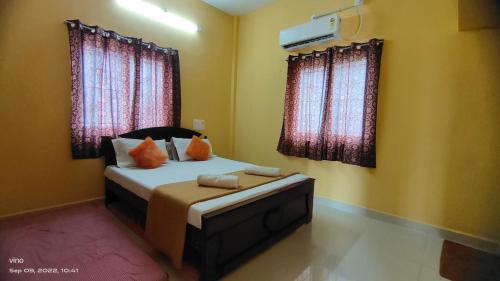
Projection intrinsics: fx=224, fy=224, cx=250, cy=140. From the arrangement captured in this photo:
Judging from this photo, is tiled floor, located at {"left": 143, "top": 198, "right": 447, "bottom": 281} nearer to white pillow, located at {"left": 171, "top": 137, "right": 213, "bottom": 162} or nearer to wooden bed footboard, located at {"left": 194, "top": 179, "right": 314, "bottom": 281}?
wooden bed footboard, located at {"left": 194, "top": 179, "right": 314, "bottom": 281}

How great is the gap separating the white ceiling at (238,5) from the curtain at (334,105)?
3.75 feet

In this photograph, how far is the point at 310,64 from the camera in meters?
3.12

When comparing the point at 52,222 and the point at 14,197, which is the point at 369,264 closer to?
the point at 52,222

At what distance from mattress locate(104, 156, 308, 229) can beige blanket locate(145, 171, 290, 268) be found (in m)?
0.07

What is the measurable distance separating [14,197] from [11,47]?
146 cm

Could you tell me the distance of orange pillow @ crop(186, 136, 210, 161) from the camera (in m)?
3.10

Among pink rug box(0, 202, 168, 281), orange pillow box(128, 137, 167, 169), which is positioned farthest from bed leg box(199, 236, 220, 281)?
orange pillow box(128, 137, 167, 169)

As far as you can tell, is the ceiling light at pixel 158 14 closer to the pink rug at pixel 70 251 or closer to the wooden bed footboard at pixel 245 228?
the pink rug at pixel 70 251

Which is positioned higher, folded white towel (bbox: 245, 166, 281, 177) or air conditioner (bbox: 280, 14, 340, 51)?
air conditioner (bbox: 280, 14, 340, 51)

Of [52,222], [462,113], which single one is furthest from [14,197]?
[462,113]

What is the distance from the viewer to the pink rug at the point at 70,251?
4.91 feet

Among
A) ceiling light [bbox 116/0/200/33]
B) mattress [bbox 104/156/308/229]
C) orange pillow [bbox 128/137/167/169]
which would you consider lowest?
mattress [bbox 104/156/308/229]

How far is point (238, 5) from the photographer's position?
146 inches

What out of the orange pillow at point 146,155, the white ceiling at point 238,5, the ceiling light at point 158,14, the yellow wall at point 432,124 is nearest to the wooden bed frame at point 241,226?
the orange pillow at point 146,155
